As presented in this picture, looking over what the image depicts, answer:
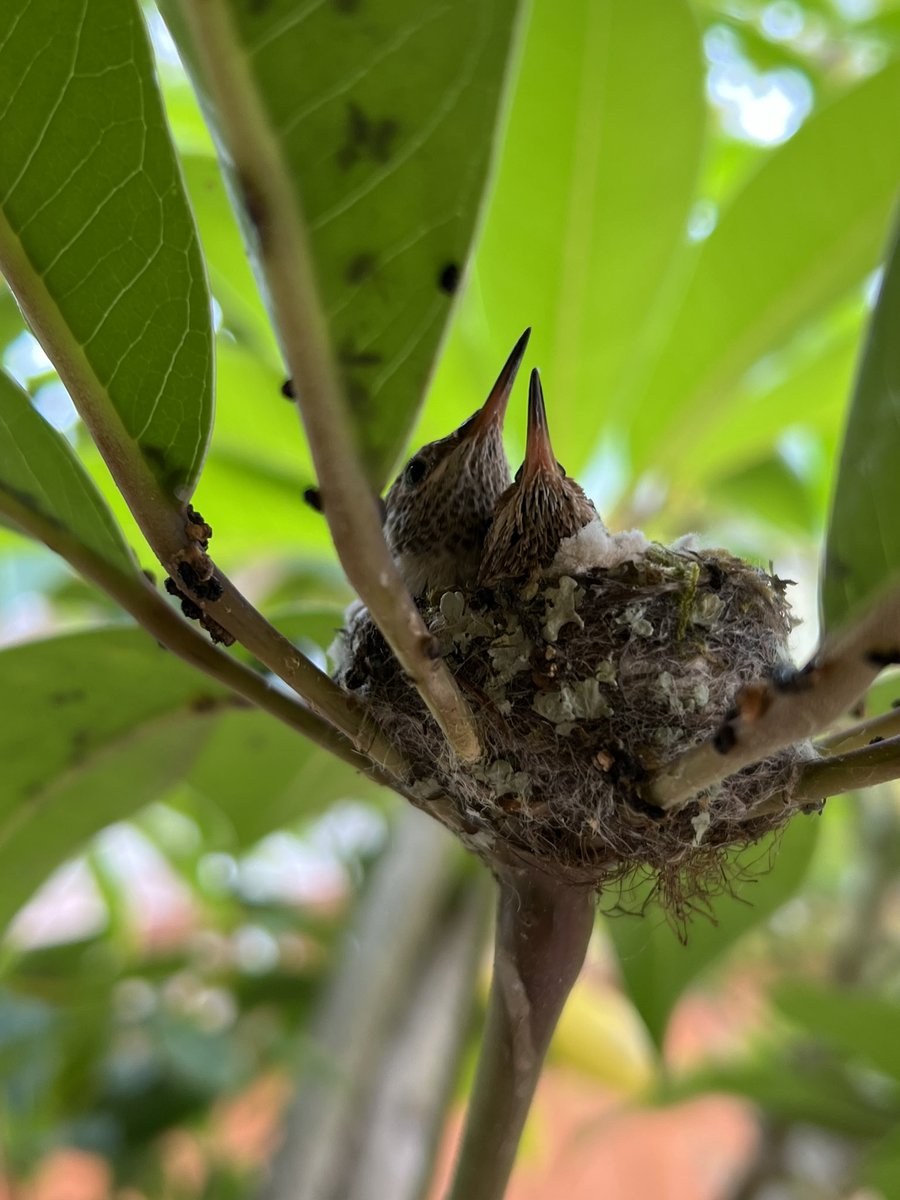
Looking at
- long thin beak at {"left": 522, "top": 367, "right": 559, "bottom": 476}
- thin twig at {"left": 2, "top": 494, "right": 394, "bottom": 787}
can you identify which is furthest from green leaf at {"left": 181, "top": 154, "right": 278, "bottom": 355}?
thin twig at {"left": 2, "top": 494, "right": 394, "bottom": 787}

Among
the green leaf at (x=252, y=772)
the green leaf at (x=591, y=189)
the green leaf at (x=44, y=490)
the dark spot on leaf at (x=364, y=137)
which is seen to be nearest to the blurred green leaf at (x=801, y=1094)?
the green leaf at (x=252, y=772)

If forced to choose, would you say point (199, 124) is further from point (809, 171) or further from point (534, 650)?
point (534, 650)

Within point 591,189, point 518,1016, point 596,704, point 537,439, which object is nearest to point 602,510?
point 591,189

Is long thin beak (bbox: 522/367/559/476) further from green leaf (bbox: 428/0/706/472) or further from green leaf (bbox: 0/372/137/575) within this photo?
green leaf (bbox: 0/372/137/575)

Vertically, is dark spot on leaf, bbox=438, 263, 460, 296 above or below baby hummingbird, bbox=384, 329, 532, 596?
below

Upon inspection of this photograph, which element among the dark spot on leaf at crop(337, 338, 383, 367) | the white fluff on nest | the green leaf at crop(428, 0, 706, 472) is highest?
the green leaf at crop(428, 0, 706, 472)

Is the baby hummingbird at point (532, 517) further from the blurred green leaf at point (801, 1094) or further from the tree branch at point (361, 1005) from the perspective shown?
the blurred green leaf at point (801, 1094)

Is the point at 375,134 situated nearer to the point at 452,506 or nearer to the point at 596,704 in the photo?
the point at 596,704
